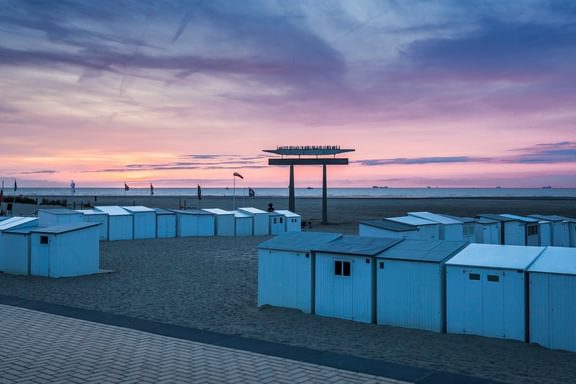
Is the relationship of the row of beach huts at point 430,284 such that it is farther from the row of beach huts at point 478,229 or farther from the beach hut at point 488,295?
the row of beach huts at point 478,229

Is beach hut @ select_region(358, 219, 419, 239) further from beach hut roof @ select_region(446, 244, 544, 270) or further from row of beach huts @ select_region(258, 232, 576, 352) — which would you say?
beach hut roof @ select_region(446, 244, 544, 270)

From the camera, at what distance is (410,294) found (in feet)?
46.3

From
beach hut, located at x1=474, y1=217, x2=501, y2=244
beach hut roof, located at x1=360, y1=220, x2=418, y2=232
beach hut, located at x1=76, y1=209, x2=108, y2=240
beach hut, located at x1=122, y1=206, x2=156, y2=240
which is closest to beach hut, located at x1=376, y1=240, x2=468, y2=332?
beach hut roof, located at x1=360, y1=220, x2=418, y2=232

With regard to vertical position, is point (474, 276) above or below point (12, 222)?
below

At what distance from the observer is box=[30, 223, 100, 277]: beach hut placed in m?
22.4

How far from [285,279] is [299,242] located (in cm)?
128

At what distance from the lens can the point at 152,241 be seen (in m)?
37.4

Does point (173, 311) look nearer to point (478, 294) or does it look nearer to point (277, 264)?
point (277, 264)

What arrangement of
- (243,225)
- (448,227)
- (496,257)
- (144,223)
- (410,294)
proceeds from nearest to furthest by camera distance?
(496,257) < (410,294) < (448,227) < (144,223) < (243,225)

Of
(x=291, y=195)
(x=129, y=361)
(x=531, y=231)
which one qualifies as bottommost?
(x=129, y=361)

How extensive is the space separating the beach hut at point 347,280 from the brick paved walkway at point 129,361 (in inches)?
165

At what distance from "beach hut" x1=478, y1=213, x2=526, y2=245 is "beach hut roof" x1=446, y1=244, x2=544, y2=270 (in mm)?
16357

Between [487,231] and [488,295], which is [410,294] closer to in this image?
[488,295]

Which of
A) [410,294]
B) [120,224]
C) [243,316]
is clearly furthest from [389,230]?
[120,224]
